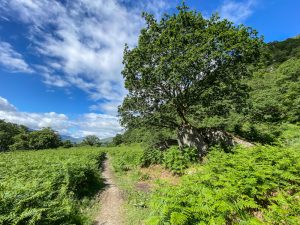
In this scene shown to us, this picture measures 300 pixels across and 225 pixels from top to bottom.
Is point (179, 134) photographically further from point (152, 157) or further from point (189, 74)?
point (189, 74)

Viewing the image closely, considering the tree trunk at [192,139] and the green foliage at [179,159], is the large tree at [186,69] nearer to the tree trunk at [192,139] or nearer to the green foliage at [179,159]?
the tree trunk at [192,139]

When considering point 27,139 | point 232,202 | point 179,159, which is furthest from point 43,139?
point 232,202

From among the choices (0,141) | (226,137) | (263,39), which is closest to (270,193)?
(226,137)

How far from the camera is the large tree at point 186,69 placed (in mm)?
12742

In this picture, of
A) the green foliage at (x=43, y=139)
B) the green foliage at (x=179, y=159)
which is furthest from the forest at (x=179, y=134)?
the green foliage at (x=43, y=139)

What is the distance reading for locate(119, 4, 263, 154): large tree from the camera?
41.8 feet

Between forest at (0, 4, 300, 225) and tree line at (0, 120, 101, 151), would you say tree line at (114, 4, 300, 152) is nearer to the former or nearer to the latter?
forest at (0, 4, 300, 225)

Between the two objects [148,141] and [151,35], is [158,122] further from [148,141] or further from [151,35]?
[151,35]

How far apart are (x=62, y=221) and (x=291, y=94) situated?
29.6 metres

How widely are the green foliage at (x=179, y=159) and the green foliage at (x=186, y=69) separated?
3374 mm

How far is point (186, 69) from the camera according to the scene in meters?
12.3

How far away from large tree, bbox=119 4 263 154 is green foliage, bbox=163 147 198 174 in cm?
278

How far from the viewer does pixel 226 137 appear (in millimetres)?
15312

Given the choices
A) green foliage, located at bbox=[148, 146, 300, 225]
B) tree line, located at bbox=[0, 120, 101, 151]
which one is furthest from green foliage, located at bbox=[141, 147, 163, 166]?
tree line, located at bbox=[0, 120, 101, 151]
